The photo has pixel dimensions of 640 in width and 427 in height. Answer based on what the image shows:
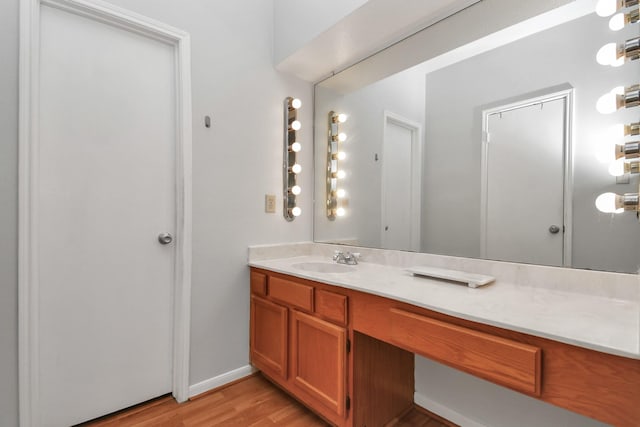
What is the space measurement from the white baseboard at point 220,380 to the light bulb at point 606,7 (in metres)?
2.49

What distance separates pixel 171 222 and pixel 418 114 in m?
1.54

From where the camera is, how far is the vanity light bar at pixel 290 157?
218cm

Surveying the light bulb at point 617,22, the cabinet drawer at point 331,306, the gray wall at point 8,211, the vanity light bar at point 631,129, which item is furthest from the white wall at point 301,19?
the cabinet drawer at point 331,306

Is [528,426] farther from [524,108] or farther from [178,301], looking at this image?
[178,301]

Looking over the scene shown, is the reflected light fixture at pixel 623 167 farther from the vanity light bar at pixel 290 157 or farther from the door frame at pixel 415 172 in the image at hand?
the vanity light bar at pixel 290 157

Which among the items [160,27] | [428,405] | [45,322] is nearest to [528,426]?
[428,405]

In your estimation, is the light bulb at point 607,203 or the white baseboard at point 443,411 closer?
the light bulb at point 607,203

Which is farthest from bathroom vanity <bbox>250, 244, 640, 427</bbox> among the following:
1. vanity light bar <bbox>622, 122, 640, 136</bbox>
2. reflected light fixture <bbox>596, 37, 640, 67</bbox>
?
reflected light fixture <bbox>596, 37, 640, 67</bbox>

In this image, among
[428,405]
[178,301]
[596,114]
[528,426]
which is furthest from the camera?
[178,301]

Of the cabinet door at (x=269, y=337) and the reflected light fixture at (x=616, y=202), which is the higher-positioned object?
the reflected light fixture at (x=616, y=202)

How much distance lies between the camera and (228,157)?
6.31ft

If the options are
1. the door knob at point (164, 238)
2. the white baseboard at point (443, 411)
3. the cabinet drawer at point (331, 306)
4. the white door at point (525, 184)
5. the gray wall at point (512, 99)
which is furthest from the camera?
the door knob at point (164, 238)

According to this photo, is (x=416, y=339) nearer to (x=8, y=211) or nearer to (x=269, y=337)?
(x=269, y=337)

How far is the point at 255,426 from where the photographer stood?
5.05 ft
